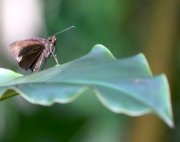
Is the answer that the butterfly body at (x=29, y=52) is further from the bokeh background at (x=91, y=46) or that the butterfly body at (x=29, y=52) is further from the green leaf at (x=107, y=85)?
the bokeh background at (x=91, y=46)

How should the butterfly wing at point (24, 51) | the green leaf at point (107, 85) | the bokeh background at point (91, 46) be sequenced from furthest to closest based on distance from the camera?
the bokeh background at point (91, 46) → the butterfly wing at point (24, 51) → the green leaf at point (107, 85)

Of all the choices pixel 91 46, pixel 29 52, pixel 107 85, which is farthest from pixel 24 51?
pixel 91 46

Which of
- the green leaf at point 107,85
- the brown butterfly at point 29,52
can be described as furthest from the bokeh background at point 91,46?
the green leaf at point 107,85

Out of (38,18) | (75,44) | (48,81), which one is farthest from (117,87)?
(38,18)

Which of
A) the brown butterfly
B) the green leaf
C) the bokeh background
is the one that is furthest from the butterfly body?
the bokeh background

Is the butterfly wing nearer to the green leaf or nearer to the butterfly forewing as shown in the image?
the butterfly forewing

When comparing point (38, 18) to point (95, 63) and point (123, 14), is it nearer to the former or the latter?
point (123, 14)
